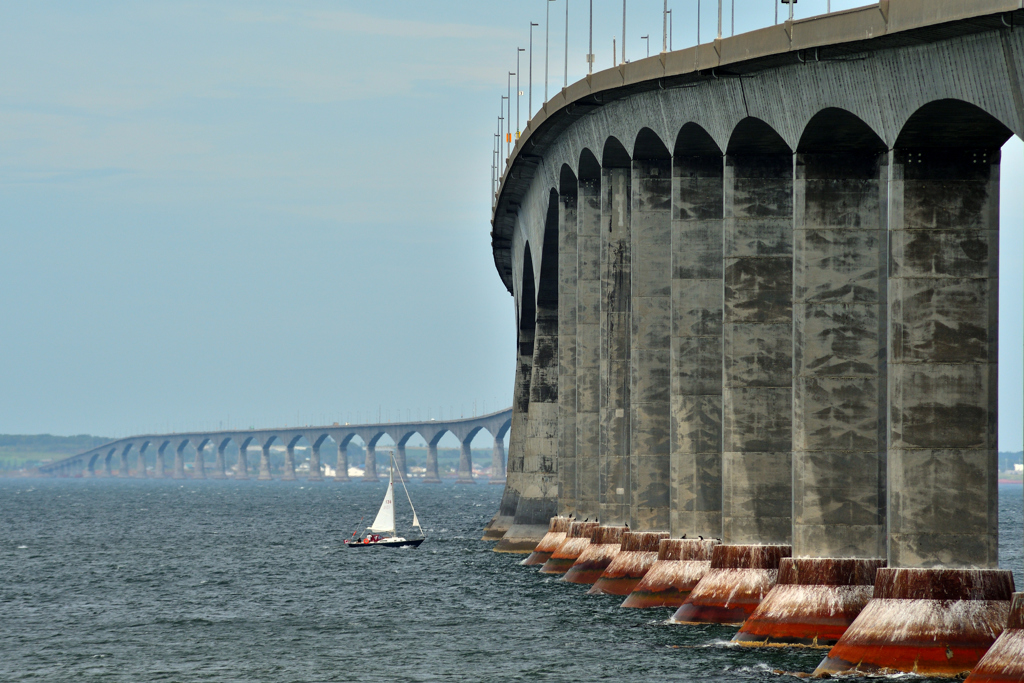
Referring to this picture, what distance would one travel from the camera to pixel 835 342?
108ft

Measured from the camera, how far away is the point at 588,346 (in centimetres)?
5956

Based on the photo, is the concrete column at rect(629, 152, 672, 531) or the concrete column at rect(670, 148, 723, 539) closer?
the concrete column at rect(670, 148, 723, 539)

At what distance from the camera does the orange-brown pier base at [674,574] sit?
41.3 m

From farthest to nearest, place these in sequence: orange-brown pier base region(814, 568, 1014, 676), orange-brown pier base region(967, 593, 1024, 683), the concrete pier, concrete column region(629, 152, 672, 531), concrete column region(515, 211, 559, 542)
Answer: concrete column region(515, 211, 559, 542)
concrete column region(629, 152, 672, 531)
the concrete pier
orange-brown pier base region(814, 568, 1014, 676)
orange-brown pier base region(967, 593, 1024, 683)

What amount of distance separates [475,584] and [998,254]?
32612 millimetres

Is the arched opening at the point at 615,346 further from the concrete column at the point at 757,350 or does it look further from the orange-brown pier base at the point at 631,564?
the concrete column at the point at 757,350

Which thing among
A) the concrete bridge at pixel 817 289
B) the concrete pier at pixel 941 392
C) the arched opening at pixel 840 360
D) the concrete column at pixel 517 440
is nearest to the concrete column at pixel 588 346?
the concrete bridge at pixel 817 289

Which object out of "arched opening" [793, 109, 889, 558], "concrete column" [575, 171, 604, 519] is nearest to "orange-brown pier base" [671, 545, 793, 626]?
"arched opening" [793, 109, 889, 558]

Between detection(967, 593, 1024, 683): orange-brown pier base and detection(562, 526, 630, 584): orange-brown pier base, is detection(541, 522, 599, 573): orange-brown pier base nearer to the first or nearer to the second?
detection(562, 526, 630, 584): orange-brown pier base

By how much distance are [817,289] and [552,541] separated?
3032 cm

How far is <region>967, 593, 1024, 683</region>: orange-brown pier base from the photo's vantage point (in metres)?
22.7

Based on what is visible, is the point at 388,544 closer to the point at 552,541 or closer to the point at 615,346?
the point at 552,541

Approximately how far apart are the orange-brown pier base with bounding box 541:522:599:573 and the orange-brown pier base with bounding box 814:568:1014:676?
1107 inches

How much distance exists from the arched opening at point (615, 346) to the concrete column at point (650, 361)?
4406 mm
